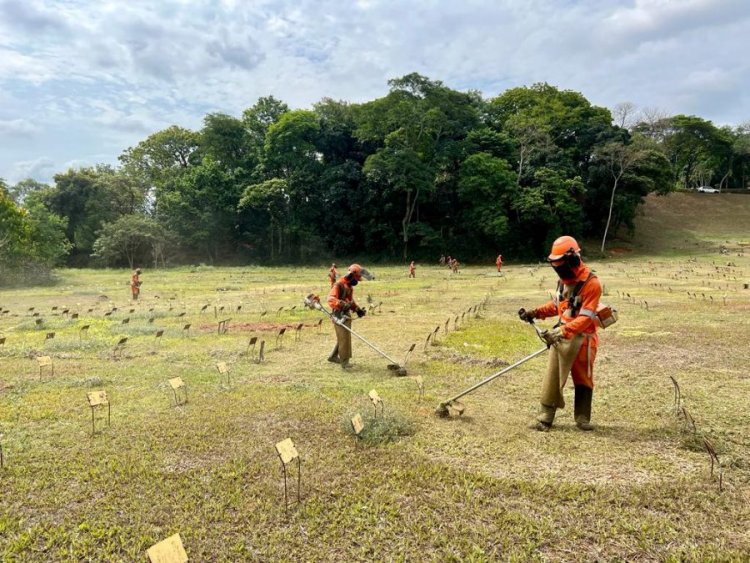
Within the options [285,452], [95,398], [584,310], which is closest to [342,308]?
[95,398]

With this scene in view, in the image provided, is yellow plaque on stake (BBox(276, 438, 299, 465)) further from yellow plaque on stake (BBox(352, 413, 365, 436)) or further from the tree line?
the tree line

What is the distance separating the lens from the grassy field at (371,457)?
403 centimetres

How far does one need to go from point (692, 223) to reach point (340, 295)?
191ft

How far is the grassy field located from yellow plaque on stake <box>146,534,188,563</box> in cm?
81

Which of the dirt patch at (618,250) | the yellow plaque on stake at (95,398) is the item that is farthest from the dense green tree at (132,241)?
the dirt patch at (618,250)

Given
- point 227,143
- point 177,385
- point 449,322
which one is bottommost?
point 449,322

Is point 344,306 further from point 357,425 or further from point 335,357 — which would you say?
point 357,425

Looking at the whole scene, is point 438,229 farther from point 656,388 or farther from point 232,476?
point 232,476

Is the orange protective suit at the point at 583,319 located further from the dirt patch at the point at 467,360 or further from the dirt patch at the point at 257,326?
the dirt patch at the point at 257,326

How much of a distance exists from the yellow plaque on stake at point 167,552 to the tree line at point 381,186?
3963 cm

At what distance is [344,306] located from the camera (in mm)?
9344

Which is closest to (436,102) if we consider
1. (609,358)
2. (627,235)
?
(627,235)

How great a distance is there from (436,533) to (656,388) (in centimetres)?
552

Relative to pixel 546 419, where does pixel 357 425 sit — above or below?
above
